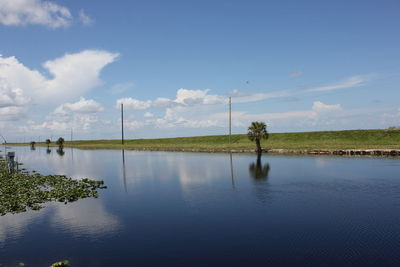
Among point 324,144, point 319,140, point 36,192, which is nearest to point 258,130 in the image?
point 324,144

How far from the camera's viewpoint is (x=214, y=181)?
33031mm

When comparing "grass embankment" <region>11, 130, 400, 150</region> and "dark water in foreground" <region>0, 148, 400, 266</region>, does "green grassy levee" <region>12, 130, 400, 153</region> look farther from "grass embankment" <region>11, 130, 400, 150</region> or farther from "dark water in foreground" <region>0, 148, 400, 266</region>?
"dark water in foreground" <region>0, 148, 400, 266</region>

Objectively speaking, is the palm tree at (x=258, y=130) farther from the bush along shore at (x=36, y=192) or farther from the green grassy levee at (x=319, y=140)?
the bush along shore at (x=36, y=192)

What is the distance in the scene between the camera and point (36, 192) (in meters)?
26.9

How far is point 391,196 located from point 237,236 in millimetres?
16099

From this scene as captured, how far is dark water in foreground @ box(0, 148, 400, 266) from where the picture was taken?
1291 cm

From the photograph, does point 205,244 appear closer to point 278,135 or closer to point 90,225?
point 90,225

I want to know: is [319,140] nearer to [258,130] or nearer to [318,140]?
[318,140]

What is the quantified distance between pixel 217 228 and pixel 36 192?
18.7 meters

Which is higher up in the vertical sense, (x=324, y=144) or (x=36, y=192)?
(x=324, y=144)

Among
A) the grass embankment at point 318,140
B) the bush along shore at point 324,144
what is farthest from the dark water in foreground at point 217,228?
the grass embankment at point 318,140

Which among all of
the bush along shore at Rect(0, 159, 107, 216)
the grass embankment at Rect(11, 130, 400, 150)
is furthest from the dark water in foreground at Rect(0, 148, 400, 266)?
the grass embankment at Rect(11, 130, 400, 150)

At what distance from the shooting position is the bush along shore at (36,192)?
2236cm

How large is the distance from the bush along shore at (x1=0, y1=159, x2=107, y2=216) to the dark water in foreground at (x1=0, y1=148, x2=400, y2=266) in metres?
1.76
